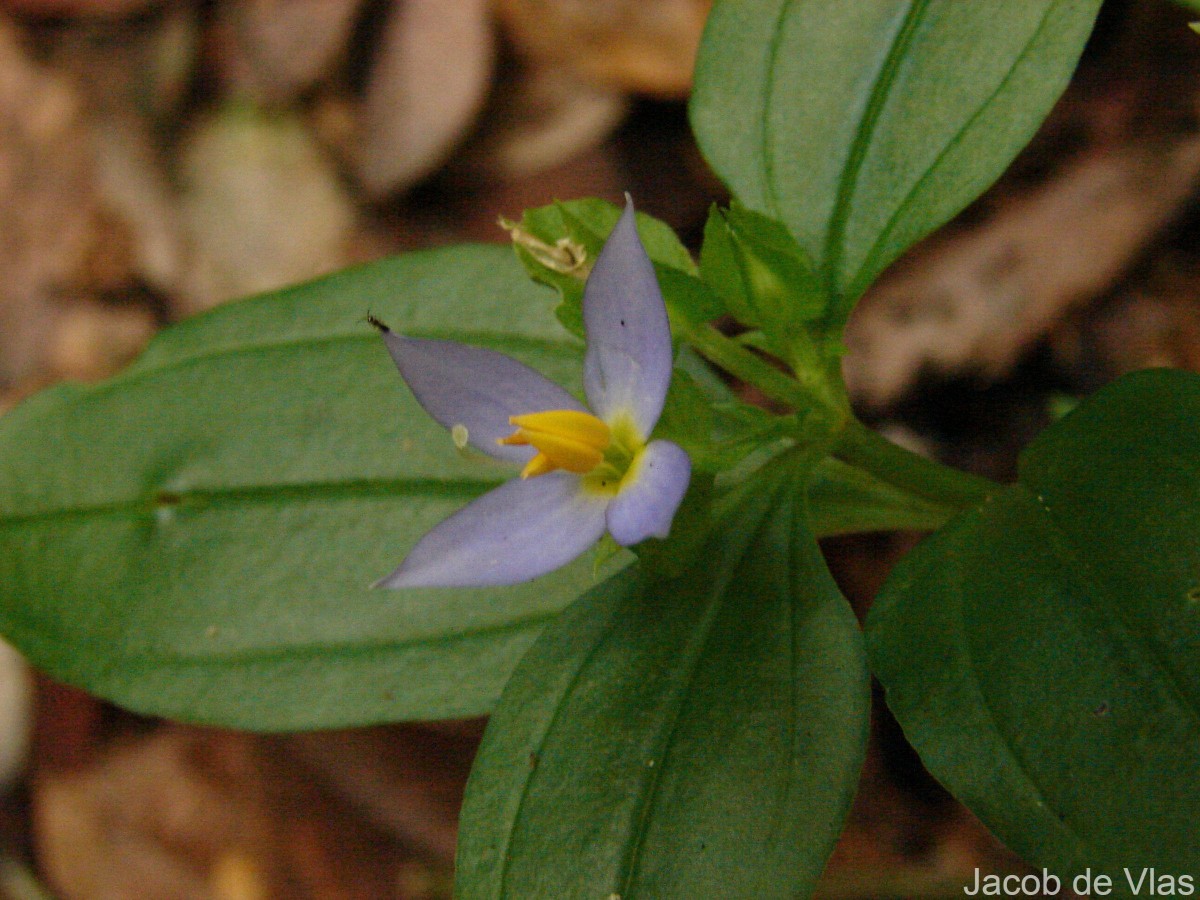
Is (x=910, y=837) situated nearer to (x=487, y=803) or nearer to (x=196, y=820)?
(x=487, y=803)

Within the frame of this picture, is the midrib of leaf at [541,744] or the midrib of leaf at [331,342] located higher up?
the midrib of leaf at [331,342]

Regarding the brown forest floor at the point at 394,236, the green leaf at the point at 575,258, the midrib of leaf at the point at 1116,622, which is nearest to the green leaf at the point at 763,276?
the green leaf at the point at 575,258

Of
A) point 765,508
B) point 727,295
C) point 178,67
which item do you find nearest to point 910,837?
point 765,508

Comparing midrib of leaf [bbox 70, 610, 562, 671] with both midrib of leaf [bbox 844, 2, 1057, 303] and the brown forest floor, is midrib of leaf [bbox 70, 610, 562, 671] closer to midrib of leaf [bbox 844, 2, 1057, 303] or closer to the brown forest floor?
midrib of leaf [bbox 844, 2, 1057, 303]

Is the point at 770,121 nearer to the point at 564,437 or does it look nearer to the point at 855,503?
the point at 855,503

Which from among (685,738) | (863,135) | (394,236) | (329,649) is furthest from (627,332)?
(394,236)

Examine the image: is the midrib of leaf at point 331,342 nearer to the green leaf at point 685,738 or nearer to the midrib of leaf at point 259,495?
the midrib of leaf at point 259,495
